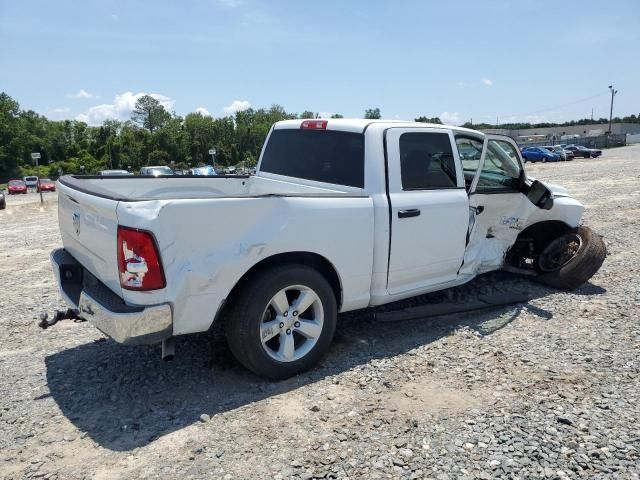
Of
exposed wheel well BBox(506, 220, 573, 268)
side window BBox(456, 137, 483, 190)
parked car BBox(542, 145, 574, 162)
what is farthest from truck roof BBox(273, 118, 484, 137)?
parked car BBox(542, 145, 574, 162)

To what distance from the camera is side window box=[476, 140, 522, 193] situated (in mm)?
5297

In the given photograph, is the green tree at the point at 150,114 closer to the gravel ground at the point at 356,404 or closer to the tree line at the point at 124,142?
the tree line at the point at 124,142

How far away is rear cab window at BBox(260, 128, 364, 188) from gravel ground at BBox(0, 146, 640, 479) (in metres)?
1.51

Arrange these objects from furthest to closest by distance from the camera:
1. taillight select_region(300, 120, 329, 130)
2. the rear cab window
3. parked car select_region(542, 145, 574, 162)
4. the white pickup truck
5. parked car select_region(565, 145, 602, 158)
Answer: parked car select_region(565, 145, 602, 158)
parked car select_region(542, 145, 574, 162)
taillight select_region(300, 120, 329, 130)
the rear cab window
the white pickup truck

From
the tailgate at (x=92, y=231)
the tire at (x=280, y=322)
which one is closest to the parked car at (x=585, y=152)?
the tire at (x=280, y=322)

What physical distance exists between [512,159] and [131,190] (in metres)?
4.11

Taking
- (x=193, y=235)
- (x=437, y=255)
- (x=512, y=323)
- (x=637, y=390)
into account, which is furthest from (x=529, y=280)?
(x=193, y=235)

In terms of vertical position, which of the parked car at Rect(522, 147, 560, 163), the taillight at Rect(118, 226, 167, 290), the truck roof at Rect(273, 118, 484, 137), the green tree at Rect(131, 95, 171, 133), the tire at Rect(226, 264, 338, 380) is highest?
the green tree at Rect(131, 95, 171, 133)

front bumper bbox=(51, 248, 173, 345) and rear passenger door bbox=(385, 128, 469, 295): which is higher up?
rear passenger door bbox=(385, 128, 469, 295)

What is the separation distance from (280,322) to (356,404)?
0.80 meters

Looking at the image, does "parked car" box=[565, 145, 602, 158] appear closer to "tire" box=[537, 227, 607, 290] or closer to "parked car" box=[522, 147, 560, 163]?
"parked car" box=[522, 147, 560, 163]

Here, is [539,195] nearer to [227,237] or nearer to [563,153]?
[227,237]

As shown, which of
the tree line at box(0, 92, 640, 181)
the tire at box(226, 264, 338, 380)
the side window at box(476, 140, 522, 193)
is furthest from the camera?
the tree line at box(0, 92, 640, 181)

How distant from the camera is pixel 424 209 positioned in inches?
174
